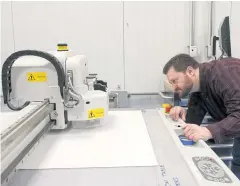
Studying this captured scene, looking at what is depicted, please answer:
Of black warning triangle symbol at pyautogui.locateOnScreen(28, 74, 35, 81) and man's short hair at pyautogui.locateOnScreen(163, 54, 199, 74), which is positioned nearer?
black warning triangle symbol at pyautogui.locateOnScreen(28, 74, 35, 81)

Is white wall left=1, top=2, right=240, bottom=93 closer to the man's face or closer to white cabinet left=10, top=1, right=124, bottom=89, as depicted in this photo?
white cabinet left=10, top=1, right=124, bottom=89

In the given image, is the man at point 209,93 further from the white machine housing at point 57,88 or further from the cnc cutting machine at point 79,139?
the white machine housing at point 57,88

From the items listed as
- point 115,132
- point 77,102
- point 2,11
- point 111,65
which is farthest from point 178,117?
point 2,11

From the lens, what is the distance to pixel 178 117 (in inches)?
62.8

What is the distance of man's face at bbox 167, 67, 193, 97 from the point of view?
1595mm

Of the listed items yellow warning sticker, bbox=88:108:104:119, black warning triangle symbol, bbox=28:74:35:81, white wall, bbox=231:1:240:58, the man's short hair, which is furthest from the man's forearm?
white wall, bbox=231:1:240:58

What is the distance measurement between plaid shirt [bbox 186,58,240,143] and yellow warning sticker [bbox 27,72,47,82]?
825 mm

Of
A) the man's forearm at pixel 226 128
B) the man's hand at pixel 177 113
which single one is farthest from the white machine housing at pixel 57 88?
the man's forearm at pixel 226 128

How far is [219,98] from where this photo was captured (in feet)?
5.15

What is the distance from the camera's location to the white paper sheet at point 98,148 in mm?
1048

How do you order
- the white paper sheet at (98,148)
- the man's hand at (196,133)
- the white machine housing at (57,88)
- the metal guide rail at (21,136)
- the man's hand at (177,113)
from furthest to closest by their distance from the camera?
the man's hand at (177,113)
the white machine housing at (57,88)
the man's hand at (196,133)
the white paper sheet at (98,148)
the metal guide rail at (21,136)

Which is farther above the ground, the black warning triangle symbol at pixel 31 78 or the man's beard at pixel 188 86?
the black warning triangle symbol at pixel 31 78

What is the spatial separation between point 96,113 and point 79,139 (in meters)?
0.18

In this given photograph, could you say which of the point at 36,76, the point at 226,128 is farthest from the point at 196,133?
the point at 36,76
